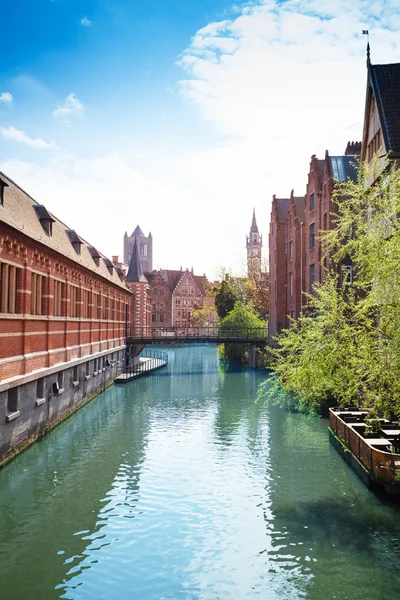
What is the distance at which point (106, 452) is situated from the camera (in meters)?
17.5

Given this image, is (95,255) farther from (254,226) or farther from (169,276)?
(254,226)

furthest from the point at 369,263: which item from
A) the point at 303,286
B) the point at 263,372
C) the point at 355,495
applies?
the point at 263,372

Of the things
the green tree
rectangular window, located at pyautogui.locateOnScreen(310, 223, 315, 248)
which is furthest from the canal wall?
the green tree

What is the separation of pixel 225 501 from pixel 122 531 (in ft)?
9.55

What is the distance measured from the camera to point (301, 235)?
39.5 meters

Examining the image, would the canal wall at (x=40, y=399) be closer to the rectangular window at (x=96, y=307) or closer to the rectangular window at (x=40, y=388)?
the rectangular window at (x=40, y=388)

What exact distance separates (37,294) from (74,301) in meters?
5.99

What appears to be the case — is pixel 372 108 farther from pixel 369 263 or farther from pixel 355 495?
pixel 355 495

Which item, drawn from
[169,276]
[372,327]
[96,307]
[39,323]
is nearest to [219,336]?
[96,307]

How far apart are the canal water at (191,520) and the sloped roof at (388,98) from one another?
11.5 meters

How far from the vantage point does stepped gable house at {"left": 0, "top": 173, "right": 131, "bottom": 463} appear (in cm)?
1518

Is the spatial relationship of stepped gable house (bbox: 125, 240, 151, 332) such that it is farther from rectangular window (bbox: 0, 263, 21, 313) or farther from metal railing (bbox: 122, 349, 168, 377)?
rectangular window (bbox: 0, 263, 21, 313)

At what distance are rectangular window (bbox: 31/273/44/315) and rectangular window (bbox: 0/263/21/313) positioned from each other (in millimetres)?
1624

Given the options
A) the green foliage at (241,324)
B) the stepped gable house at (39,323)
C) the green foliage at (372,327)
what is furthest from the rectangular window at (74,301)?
the green foliage at (241,324)
